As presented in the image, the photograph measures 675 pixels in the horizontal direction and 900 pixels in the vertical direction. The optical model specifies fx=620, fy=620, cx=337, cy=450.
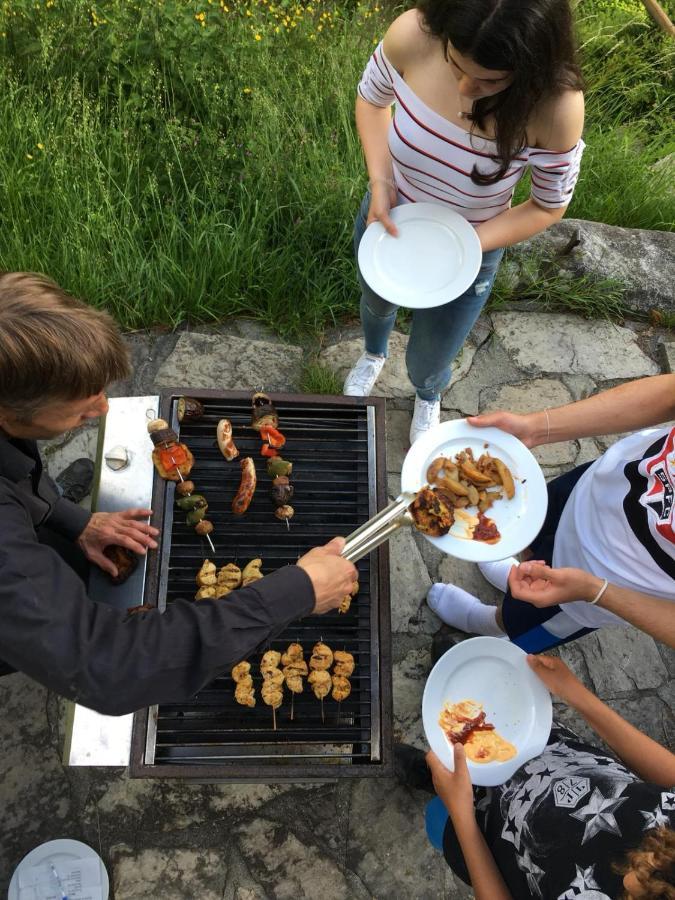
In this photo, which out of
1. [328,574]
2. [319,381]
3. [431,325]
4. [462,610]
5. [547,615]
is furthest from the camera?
[319,381]

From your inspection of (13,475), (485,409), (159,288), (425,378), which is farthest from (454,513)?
(159,288)

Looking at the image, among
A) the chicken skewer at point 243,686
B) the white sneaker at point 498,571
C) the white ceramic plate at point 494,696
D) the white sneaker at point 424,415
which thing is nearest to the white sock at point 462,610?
the white sneaker at point 498,571

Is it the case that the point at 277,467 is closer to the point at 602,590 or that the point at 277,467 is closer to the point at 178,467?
the point at 178,467

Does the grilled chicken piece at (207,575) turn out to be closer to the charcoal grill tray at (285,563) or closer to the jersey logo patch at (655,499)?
the charcoal grill tray at (285,563)

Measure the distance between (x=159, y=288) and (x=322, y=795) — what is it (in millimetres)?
3214

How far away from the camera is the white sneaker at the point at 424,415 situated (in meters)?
3.86

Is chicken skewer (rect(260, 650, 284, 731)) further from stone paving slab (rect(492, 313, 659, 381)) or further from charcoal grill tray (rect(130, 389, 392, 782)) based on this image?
stone paving slab (rect(492, 313, 659, 381))

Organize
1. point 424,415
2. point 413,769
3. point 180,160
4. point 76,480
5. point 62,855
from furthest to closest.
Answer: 1. point 180,160
2. point 424,415
3. point 76,480
4. point 413,769
5. point 62,855

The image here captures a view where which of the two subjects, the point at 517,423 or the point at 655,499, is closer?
the point at 655,499

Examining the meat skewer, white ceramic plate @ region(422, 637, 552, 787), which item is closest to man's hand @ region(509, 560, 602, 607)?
white ceramic plate @ region(422, 637, 552, 787)

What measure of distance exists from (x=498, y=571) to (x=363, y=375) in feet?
4.74

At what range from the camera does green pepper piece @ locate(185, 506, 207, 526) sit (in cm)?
258

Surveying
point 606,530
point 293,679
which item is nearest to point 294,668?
point 293,679

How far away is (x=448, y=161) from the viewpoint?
8.19 ft
